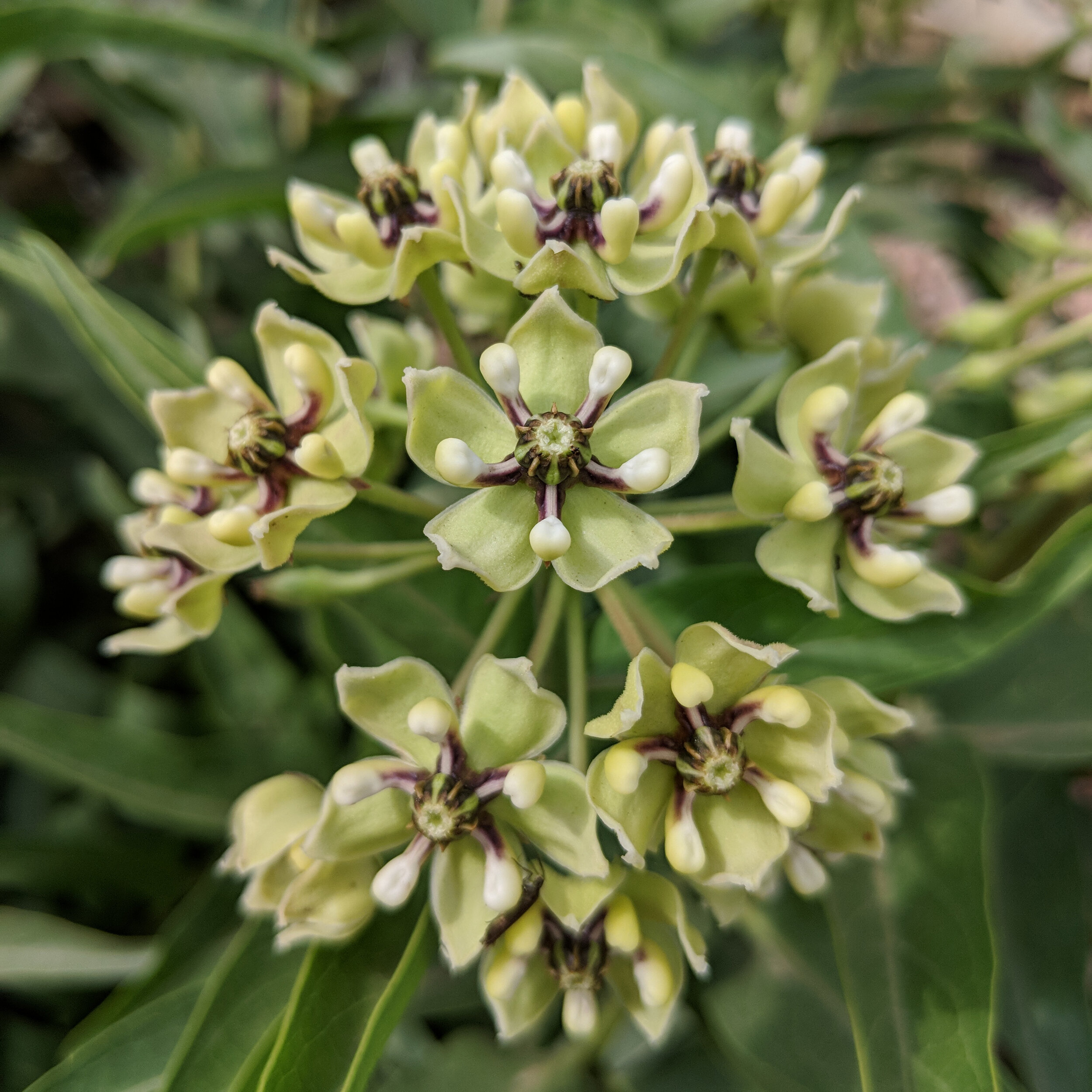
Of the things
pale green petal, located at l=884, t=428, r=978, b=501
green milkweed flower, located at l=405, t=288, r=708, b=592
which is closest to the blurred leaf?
green milkweed flower, located at l=405, t=288, r=708, b=592

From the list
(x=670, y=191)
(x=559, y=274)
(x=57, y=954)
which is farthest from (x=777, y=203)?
(x=57, y=954)

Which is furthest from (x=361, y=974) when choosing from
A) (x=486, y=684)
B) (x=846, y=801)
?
(x=846, y=801)

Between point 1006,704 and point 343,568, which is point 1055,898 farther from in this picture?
point 343,568

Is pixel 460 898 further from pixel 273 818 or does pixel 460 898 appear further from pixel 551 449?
pixel 551 449

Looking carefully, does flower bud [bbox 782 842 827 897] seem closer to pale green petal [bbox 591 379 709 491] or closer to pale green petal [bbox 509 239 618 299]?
pale green petal [bbox 591 379 709 491]

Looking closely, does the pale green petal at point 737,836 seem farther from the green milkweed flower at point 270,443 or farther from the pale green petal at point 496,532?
the green milkweed flower at point 270,443
